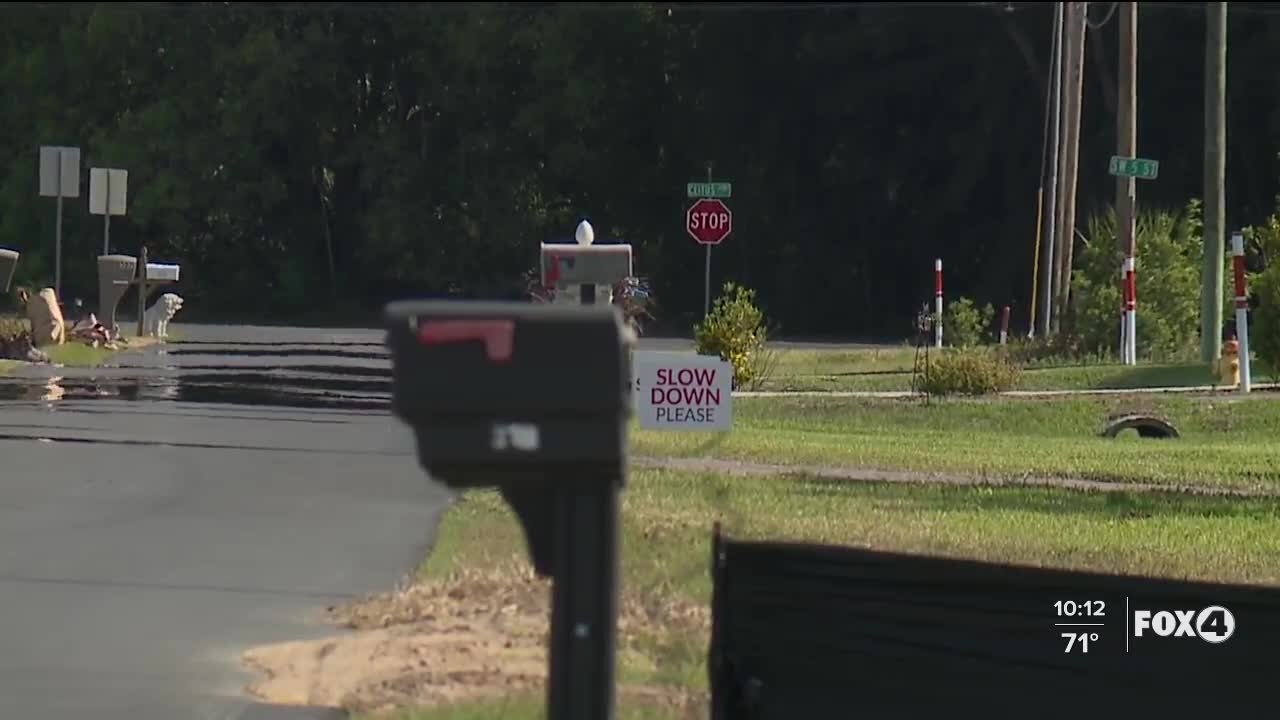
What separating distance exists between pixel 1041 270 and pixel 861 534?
29318 mm

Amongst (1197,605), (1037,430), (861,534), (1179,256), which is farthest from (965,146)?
(1197,605)

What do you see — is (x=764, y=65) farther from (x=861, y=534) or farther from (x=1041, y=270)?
(x=861, y=534)

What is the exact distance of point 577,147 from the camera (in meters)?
49.3

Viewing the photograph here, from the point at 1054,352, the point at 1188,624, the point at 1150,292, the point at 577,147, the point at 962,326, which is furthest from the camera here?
the point at 577,147

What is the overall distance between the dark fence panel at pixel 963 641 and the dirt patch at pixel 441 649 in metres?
0.38

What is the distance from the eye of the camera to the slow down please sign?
1197 cm

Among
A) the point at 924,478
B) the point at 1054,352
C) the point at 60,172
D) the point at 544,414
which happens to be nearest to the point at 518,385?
the point at 544,414

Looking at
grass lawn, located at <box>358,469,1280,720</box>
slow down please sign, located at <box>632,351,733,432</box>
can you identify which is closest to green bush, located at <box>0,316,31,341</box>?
grass lawn, located at <box>358,469,1280,720</box>

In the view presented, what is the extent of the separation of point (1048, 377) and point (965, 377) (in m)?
2.21

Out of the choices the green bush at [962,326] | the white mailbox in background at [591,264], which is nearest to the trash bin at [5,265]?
the green bush at [962,326]

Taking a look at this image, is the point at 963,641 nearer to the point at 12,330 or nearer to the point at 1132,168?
the point at 1132,168

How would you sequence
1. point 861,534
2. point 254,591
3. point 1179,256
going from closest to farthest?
point 254,591 → point 861,534 → point 1179,256

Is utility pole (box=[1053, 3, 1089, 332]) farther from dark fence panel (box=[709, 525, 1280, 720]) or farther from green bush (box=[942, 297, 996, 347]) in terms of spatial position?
dark fence panel (box=[709, 525, 1280, 720])

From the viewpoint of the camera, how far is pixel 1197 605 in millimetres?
7363
